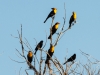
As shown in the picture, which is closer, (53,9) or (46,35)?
(46,35)

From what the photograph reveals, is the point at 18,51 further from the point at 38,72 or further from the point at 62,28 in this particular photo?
the point at 62,28

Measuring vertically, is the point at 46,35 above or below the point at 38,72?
above

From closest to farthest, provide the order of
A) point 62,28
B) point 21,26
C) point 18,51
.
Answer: point 21,26, point 18,51, point 62,28

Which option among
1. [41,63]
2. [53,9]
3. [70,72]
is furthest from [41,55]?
[53,9]

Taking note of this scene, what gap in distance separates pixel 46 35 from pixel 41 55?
17.6 inches

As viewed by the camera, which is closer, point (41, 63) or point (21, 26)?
point (21, 26)

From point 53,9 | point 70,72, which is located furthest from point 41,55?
point 53,9

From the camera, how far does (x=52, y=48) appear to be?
715 centimetres

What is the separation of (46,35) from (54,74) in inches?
28.0

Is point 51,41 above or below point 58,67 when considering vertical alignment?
above

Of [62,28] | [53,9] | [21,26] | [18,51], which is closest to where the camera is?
[21,26]

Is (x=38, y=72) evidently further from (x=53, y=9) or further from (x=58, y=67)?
(x=53, y=9)

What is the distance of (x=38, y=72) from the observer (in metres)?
6.99

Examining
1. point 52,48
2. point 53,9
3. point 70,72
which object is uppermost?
point 53,9
